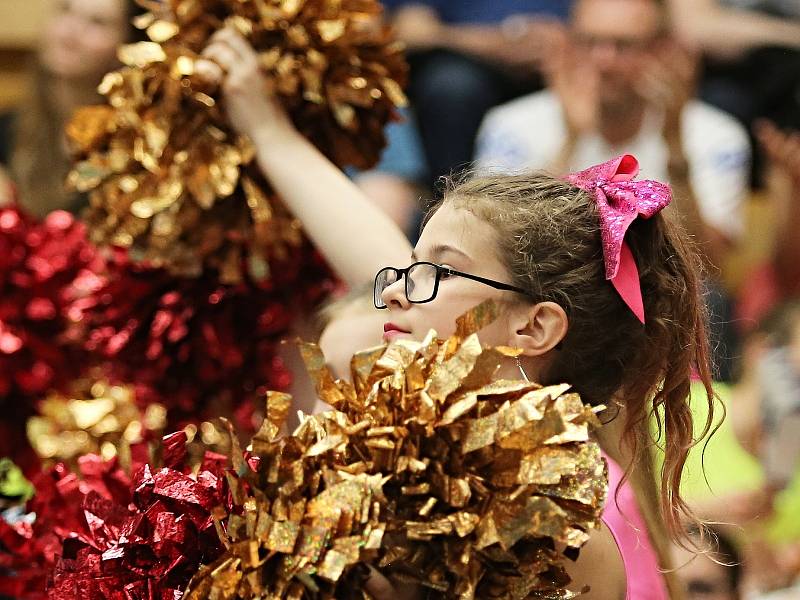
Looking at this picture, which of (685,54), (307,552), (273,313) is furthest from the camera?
(685,54)

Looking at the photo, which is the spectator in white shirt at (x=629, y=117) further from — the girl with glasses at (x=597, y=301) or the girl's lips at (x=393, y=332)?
the girl's lips at (x=393, y=332)

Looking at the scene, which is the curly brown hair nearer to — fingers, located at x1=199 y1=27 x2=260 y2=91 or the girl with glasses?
the girl with glasses

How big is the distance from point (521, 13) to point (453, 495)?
285cm

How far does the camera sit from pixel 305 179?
2082 mm

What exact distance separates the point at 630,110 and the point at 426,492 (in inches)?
103

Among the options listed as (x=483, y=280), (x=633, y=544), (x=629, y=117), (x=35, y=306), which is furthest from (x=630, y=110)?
(x=483, y=280)

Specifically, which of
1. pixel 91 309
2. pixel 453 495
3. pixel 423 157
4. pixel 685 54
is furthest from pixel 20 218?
pixel 685 54

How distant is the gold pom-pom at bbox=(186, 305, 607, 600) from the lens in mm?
1299

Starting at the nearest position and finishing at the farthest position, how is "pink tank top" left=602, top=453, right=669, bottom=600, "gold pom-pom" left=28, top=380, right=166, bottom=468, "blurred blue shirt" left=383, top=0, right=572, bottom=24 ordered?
1. "pink tank top" left=602, top=453, right=669, bottom=600
2. "gold pom-pom" left=28, top=380, right=166, bottom=468
3. "blurred blue shirt" left=383, top=0, right=572, bottom=24

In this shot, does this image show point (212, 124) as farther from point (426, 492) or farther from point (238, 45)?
point (426, 492)

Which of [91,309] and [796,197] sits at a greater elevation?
[91,309]

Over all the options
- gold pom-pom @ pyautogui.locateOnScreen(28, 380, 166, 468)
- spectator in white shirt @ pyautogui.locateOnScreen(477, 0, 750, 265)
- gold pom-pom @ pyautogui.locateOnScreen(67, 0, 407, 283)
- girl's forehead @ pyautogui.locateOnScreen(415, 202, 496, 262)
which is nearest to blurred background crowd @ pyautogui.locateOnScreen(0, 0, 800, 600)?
spectator in white shirt @ pyautogui.locateOnScreen(477, 0, 750, 265)

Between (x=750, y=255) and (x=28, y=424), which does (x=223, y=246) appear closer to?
(x=28, y=424)

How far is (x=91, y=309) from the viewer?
2.56 m
